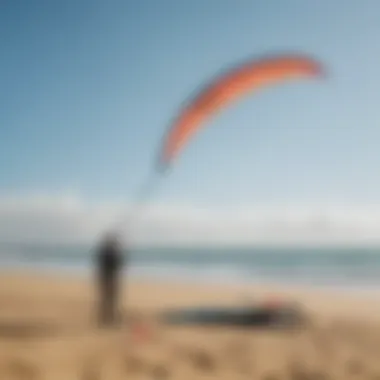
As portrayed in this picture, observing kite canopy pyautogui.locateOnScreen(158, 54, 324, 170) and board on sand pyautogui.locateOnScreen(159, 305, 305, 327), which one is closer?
kite canopy pyautogui.locateOnScreen(158, 54, 324, 170)

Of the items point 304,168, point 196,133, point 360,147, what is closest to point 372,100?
point 360,147

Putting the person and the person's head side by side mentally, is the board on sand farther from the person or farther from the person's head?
the person's head

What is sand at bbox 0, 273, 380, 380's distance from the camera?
1.77 meters

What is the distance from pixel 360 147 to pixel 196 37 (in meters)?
0.60

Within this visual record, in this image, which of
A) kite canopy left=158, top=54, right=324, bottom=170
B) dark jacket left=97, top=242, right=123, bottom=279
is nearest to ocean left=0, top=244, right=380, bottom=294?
dark jacket left=97, top=242, right=123, bottom=279

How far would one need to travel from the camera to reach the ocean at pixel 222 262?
193cm

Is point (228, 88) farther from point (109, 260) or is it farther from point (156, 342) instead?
point (156, 342)

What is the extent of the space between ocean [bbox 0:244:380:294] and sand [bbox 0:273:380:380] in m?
0.06

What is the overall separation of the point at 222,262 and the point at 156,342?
1.62ft

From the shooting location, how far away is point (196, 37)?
198 cm

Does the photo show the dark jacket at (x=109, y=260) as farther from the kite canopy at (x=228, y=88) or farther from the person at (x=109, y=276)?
the kite canopy at (x=228, y=88)

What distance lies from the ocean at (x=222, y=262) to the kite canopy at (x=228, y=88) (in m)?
0.32

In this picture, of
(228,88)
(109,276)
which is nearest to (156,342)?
(109,276)

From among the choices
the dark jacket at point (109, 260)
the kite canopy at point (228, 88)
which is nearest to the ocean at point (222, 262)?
the dark jacket at point (109, 260)
